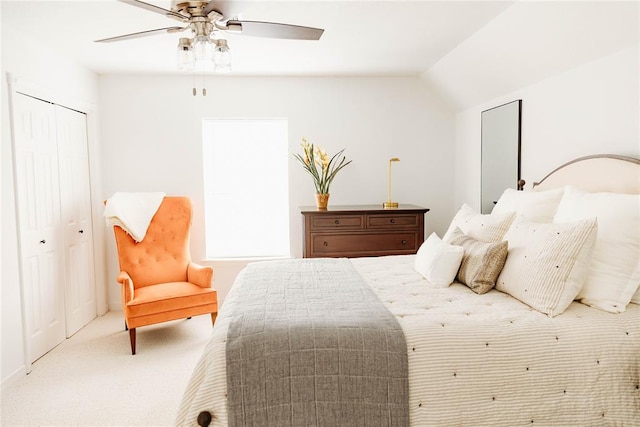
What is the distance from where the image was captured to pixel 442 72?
14.3 ft

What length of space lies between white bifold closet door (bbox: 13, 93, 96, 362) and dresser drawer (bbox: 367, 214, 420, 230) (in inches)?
107

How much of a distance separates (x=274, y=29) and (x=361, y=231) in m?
2.44

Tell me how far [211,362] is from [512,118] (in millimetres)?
3159

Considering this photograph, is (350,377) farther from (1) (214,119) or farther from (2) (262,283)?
(1) (214,119)

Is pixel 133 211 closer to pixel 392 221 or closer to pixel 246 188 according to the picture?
pixel 246 188

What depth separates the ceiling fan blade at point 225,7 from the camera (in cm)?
190

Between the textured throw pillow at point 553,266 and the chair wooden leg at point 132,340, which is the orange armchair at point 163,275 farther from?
the textured throw pillow at point 553,266

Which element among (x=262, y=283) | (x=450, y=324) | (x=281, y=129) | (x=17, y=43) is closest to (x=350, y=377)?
(x=450, y=324)

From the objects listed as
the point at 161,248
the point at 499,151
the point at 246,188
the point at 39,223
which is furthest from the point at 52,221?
the point at 499,151

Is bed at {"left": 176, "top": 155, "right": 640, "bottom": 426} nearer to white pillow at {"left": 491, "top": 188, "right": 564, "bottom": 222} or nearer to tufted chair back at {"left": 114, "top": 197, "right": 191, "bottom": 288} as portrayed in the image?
white pillow at {"left": 491, "top": 188, "right": 564, "bottom": 222}

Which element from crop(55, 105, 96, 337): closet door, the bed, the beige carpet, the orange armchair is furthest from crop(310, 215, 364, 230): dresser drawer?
crop(55, 105, 96, 337): closet door

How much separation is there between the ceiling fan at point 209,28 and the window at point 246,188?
8.55 ft

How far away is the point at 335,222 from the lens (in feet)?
14.0

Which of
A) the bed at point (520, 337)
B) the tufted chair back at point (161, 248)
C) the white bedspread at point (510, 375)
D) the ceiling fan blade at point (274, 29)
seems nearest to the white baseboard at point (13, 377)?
the tufted chair back at point (161, 248)
